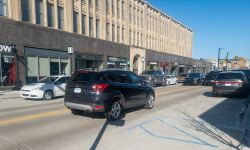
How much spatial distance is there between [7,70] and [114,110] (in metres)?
15.0

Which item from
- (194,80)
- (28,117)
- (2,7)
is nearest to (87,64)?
(2,7)

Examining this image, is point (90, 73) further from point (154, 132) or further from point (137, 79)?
point (154, 132)

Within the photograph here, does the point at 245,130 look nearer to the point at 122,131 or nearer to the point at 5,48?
the point at 122,131

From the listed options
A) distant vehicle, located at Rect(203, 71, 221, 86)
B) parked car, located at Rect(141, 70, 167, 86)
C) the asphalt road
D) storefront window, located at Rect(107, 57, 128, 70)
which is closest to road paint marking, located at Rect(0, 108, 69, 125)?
the asphalt road

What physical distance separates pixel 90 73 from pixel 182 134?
12.9 feet

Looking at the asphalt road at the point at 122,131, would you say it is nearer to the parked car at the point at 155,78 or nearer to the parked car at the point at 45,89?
the parked car at the point at 45,89

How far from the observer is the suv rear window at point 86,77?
28.1 feet

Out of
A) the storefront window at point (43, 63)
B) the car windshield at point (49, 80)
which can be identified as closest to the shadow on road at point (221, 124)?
the car windshield at point (49, 80)

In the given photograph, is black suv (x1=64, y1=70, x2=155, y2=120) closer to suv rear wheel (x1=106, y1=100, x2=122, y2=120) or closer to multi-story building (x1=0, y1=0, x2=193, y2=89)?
suv rear wheel (x1=106, y1=100, x2=122, y2=120)

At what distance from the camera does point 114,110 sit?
8.77 m

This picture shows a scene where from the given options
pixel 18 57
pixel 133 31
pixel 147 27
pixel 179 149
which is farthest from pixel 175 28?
pixel 179 149

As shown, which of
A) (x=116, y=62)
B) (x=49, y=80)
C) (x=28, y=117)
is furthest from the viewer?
(x=116, y=62)

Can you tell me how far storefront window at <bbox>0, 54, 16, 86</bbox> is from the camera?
19.7 metres

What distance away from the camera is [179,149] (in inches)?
221
